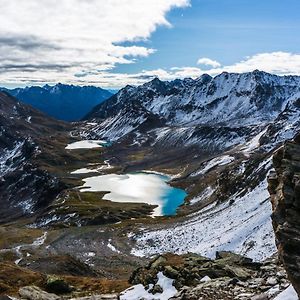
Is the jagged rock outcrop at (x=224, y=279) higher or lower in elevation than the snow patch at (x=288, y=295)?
lower

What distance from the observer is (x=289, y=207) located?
24.9m

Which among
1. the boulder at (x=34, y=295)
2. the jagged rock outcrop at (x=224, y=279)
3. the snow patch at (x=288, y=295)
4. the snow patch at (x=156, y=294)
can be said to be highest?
the snow patch at (x=288, y=295)

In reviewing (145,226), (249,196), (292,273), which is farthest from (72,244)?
(292,273)

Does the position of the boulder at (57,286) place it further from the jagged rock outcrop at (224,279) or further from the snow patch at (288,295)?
the snow patch at (288,295)

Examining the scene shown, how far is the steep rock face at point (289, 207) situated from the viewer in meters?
23.2

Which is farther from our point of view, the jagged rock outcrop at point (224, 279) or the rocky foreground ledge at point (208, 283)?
the rocky foreground ledge at point (208, 283)

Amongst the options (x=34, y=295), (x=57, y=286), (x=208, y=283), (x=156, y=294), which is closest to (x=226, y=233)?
(x=57, y=286)

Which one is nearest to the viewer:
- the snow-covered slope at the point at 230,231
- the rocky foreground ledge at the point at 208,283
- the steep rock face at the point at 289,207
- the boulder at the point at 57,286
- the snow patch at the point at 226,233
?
the steep rock face at the point at 289,207

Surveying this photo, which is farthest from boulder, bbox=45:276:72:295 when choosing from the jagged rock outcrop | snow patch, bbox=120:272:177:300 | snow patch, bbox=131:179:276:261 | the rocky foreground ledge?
snow patch, bbox=131:179:276:261

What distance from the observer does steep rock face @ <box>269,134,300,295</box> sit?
23188 millimetres

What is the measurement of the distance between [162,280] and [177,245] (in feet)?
207

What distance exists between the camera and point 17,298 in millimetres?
36875

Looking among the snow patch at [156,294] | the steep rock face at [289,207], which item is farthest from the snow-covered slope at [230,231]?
the steep rock face at [289,207]

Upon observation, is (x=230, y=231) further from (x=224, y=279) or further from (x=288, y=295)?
(x=288, y=295)
